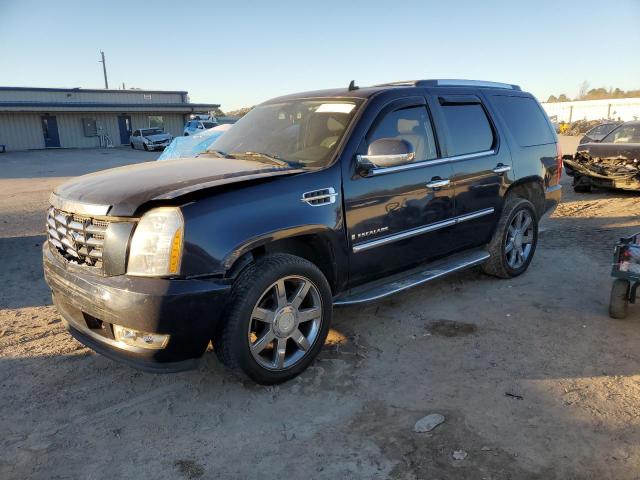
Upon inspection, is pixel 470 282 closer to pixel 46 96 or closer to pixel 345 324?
pixel 345 324

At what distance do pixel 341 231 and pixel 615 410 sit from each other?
78.8 inches

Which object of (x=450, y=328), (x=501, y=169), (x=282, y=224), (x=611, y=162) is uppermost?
(x=501, y=169)

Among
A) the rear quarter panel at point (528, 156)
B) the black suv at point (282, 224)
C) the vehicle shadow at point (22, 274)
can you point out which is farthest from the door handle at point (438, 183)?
the vehicle shadow at point (22, 274)

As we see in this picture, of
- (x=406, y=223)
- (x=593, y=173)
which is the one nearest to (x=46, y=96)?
(x=593, y=173)

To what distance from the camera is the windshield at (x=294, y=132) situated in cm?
370

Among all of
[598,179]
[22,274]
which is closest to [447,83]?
[22,274]

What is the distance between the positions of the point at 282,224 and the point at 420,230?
142 centimetres

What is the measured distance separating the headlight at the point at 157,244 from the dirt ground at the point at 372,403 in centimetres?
93

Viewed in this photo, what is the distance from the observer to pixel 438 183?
4098mm

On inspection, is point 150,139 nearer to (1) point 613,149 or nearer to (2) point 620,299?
(1) point 613,149

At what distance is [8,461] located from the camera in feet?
8.45

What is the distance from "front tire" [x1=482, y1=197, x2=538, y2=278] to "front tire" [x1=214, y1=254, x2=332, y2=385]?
2426 mm

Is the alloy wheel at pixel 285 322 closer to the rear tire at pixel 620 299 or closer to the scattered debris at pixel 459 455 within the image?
the scattered debris at pixel 459 455

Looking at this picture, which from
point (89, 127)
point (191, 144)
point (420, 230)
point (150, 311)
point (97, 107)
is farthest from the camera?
point (89, 127)
